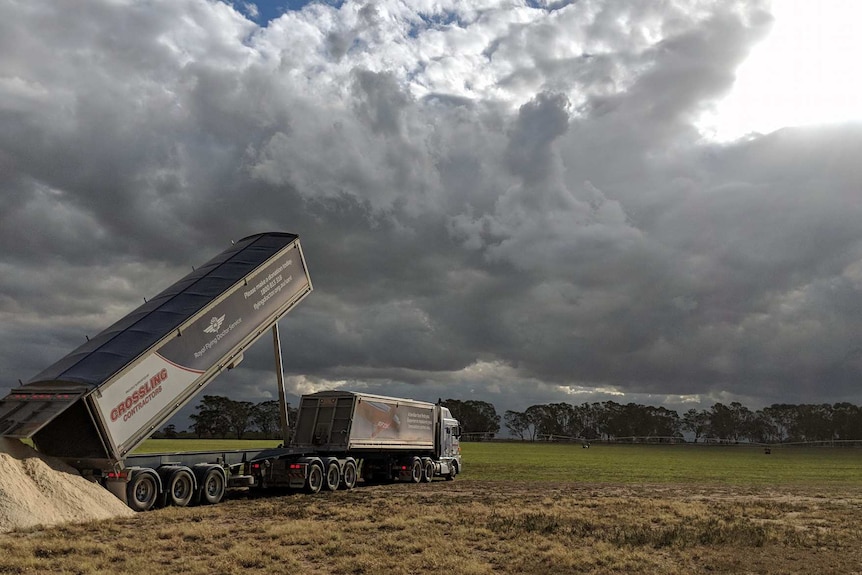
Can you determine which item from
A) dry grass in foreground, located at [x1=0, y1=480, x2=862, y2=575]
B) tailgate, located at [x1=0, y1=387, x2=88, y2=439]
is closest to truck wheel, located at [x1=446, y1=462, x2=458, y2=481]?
dry grass in foreground, located at [x1=0, y1=480, x2=862, y2=575]

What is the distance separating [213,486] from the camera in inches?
829

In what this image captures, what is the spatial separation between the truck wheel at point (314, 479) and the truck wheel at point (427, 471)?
308 inches

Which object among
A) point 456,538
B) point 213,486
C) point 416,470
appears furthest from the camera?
point 416,470

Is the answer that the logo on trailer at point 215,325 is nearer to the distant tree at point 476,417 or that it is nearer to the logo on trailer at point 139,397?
the logo on trailer at point 139,397

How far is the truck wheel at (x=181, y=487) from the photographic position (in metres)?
19.4

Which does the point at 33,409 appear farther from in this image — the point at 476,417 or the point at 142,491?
the point at 476,417

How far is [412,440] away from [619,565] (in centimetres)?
1945

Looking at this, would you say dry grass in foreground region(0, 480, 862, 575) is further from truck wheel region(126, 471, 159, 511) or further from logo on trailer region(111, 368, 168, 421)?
logo on trailer region(111, 368, 168, 421)

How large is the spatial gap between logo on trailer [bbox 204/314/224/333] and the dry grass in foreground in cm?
497

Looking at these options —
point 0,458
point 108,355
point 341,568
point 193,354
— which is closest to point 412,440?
point 193,354

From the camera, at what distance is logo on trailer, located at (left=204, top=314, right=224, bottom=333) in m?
20.5

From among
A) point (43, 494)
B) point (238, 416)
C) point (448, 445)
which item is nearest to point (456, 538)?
point (43, 494)

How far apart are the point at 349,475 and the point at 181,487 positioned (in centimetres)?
792

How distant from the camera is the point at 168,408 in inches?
758
